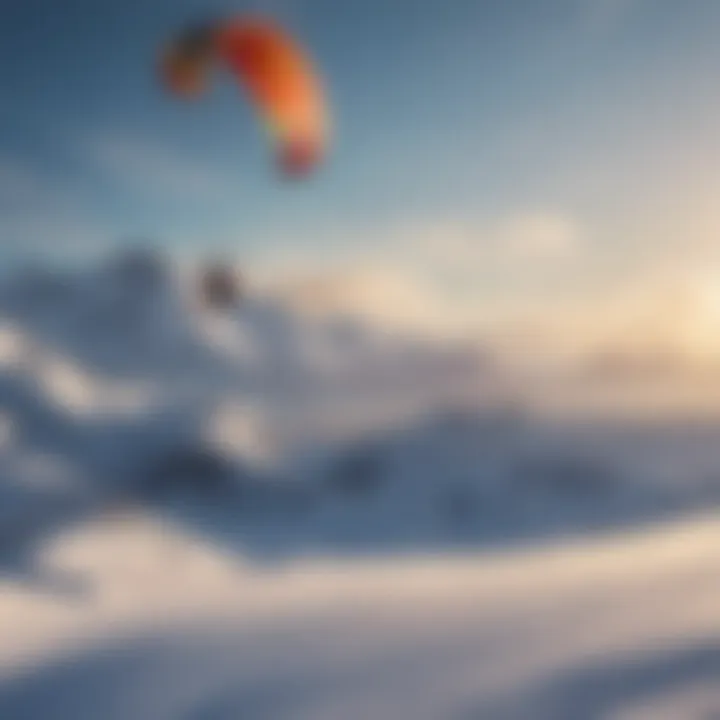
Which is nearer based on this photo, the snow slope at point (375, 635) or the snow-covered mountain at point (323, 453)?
the snow slope at point (375, 635)

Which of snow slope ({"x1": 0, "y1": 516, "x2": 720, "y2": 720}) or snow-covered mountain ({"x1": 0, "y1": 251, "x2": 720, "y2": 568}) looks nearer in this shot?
snow slope ({"x1": 0, "y1": 516, "x2": 720, "y2": 720})

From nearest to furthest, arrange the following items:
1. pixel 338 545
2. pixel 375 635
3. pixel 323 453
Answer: pixel 375 635 < pixel 338 545 < pixel 323 453

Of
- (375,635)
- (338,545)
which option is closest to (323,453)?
(338,545)

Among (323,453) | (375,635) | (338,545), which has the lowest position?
(375,635)

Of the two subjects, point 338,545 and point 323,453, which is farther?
point 323,453

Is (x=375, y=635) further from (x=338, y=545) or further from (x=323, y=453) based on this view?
(x=323, y=453)

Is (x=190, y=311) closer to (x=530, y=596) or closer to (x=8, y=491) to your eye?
(x=8, y=491)

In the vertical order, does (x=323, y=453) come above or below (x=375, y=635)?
above

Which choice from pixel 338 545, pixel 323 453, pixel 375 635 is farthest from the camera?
pixel 323 453

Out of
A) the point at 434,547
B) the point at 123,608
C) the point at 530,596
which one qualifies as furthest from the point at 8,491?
the point at 530,596

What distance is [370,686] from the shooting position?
1.19m

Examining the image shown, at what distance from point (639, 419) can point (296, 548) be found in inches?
49.9

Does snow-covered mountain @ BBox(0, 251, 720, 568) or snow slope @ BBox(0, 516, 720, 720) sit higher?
snow-covered mountain @ BBox(0, 251, 720, 568)

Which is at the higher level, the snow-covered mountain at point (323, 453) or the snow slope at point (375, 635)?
the snow-covered mountain at point (323, 453)
